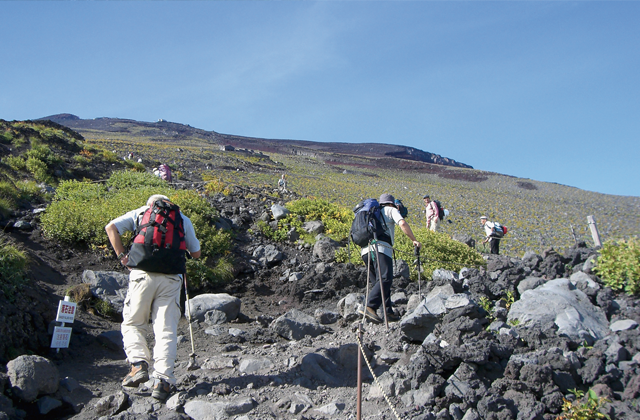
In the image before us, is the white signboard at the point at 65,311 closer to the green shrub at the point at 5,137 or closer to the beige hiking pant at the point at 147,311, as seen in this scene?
the beige hiking pant at the point at 147,311

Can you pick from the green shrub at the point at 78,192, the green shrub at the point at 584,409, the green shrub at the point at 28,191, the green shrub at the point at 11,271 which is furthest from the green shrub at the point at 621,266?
the green shrub at the point at 28,191

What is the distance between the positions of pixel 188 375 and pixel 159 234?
4.48ft

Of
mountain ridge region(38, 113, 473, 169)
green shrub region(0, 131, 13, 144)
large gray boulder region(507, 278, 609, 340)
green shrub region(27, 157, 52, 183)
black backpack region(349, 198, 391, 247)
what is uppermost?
mountain ridge region(38, 113, 473, 169)

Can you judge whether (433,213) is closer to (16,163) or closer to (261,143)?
(16,163)

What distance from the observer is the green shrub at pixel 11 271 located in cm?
504

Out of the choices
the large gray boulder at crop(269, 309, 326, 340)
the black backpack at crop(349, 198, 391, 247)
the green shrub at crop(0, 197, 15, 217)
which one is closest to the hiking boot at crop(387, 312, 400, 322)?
the large gray boulder at crop(269, 309, 326, 340)

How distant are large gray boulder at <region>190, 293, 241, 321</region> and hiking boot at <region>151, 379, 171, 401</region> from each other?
267 cm

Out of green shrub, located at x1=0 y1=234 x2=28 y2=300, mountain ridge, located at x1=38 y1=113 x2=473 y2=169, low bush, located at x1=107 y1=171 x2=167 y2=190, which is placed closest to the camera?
green shrub, located at x1=0 y1=234 x2=28 y2=300

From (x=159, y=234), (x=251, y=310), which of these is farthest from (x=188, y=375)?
(x=251, y=310)

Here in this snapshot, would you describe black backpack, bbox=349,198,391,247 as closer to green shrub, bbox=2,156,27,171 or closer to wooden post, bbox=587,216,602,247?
wooden post, bbox=587,216,602,247

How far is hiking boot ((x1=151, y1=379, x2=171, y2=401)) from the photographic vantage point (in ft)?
11.9

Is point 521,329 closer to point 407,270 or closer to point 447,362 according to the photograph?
point 447,362

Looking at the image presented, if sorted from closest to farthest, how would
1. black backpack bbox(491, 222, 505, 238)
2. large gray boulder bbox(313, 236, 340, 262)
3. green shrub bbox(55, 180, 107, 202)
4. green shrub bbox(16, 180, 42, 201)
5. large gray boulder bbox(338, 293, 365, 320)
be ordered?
large gray boulder bbox(338, 293, 365, 320) → large gray boulder bbox(313, 236, 340, 262) → green shrub bbox(55, 180, 107, 202) → green shrub bbox(16, 180, 42, 201) → black backpack bbox(491, 222, 505, 238)

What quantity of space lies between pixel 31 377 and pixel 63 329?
1.28 meters
